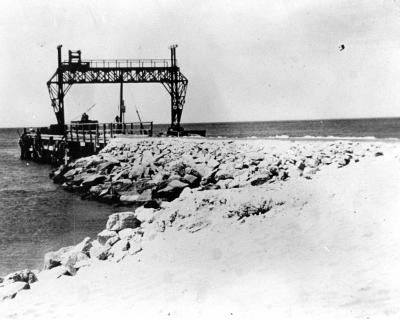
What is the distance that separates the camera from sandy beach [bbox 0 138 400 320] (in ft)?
23.6

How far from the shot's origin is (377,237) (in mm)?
8719

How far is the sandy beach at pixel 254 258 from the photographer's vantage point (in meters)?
7.21

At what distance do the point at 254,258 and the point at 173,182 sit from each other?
11.4 meters

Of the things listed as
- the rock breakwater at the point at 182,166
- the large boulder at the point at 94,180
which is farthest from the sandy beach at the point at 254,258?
the large boulder at the point at 94,180

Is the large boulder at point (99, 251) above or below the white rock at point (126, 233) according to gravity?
below

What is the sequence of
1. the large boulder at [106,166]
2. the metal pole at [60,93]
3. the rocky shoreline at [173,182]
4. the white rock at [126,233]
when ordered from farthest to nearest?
the metal pole at [60,93], the large boulder at [106,166], the white rock at [126,233], the rocky shoreline at [173,182]

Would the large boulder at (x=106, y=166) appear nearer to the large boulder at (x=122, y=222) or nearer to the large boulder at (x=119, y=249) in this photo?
the large boulder at (x=122, y=222)

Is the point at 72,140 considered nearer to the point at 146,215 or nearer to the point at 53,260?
the point at 146,215

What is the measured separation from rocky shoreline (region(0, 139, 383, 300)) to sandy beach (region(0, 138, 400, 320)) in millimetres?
58

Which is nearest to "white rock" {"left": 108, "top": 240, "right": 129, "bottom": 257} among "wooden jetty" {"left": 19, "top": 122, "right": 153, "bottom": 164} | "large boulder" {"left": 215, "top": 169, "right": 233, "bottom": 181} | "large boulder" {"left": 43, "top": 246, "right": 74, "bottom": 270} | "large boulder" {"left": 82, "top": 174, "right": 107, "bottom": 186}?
"large boulder" {"left": 43, "top": 246, "right": 74, "bottom": 270}

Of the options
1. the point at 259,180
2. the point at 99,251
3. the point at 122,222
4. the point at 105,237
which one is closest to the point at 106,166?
the point at 259,180

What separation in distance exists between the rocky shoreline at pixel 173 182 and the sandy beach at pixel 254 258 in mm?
58

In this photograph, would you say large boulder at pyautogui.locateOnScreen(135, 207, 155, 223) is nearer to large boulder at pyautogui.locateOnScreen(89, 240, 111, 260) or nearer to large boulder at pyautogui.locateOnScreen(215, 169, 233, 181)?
large boulder at pyautogui.locateOnScreen(89, 240, 111, 260)

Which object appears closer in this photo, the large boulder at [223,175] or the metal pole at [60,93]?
the large boulder at [223,175]
